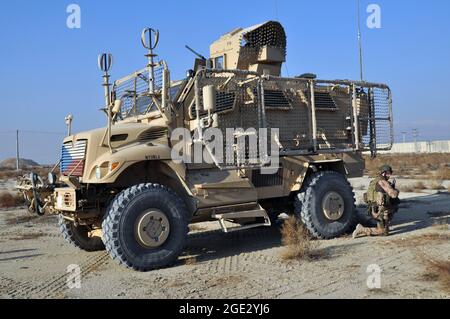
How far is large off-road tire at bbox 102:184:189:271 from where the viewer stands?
23.1ft

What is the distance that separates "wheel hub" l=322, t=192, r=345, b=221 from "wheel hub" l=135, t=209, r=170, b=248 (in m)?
3.40

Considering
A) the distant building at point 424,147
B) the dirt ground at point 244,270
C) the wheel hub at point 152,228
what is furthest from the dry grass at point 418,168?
the distant building at point 424,147

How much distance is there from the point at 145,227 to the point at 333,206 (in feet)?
13.0

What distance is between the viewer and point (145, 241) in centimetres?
720

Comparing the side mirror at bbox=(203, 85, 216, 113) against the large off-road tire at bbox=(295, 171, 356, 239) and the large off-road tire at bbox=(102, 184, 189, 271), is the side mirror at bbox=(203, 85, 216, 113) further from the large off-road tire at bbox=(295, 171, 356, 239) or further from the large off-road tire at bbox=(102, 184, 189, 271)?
the large off-road tire at bbox=(295, 171, 356, 239)

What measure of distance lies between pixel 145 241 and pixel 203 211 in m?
1.20

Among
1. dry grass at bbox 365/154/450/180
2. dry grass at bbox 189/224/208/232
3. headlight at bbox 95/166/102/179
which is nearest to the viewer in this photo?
headlight at bbox 95/166/102/179

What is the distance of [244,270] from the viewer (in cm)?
705

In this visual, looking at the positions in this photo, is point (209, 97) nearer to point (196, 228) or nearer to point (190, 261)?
point (190, 261)

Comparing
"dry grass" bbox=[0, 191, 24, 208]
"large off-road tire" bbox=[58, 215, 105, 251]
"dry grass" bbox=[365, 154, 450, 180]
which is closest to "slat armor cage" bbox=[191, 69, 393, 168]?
"large off-road tire" bbox=[58, 215, 105, 251]

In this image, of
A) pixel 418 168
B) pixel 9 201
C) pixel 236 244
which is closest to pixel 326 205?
pixel 236 244
